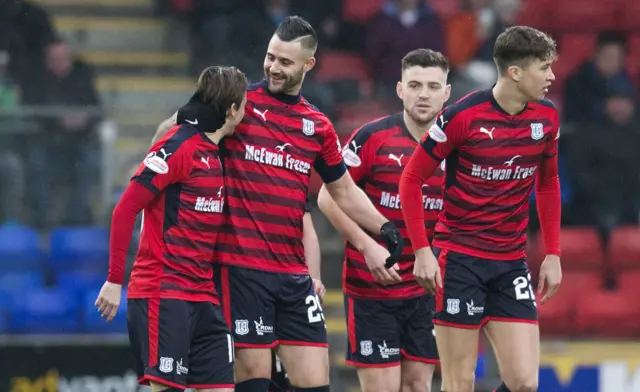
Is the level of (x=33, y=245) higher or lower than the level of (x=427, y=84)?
lower

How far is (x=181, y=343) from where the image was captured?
5.84 m

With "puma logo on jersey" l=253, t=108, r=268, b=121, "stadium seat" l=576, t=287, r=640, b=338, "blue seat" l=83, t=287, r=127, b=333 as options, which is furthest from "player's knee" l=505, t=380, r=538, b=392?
"stadium seat" l=576, t=287, r=640, b=338

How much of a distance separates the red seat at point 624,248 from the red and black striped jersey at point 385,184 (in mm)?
4186

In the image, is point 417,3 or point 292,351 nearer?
point 292,351

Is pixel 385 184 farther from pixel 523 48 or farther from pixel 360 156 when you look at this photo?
pixel 523 48

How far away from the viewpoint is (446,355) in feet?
20.5

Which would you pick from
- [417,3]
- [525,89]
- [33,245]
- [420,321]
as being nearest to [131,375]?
[33,245]

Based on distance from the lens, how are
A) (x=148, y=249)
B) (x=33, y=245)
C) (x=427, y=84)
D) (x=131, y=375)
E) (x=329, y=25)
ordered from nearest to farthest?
(x=148, y=249) < (x=427, y=84) < (x=131, y=375) < (x=33, y=245) < (x=329, y=25)

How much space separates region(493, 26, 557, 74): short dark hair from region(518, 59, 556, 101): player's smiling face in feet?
0.08

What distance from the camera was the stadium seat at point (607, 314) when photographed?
10.3m

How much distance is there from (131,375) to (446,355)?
341cm

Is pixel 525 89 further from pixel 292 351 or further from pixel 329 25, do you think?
pixel 329 25

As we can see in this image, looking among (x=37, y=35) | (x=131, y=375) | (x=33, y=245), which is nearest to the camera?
(x=131, y=375)

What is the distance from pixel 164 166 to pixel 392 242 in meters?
1.30
